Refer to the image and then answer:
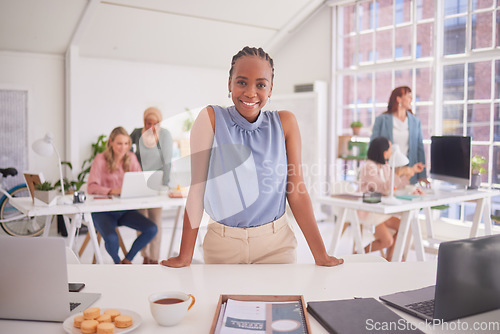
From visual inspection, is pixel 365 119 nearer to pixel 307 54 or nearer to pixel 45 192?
pixel 307 54

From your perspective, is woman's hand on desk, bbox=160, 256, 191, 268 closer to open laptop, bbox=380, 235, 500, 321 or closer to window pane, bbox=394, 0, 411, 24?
open laptop, bbox=380, 235, 500, 321

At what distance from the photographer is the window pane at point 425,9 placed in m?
5.65

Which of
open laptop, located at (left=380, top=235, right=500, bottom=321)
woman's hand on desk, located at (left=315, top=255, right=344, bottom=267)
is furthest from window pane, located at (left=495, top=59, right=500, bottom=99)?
open laptop, located at (left=380, top=235, right=500, bottom=321)

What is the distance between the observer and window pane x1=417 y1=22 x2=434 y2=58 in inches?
225

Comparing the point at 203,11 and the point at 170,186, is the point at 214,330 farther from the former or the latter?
the point at 203,11

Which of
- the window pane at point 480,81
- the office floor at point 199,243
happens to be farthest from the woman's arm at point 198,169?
the window pane at point 480,81

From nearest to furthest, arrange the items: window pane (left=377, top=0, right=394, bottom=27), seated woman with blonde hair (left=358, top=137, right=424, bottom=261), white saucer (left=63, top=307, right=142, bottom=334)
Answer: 1. white saucer (left=63, top=307, right=142, bottom=334)
2. seated woman with blonde hair (left=358, top=137, right=424, bottom=261)
3. window pane (left=377, top=0, right=394, bottom=27)

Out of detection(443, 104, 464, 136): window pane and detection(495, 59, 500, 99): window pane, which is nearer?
detection(495, 59, 500, 99): window pane

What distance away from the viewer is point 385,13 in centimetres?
613

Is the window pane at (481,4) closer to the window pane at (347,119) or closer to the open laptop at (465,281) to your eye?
the window pane at (347,119)

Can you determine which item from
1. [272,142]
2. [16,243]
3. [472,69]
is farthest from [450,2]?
[16,243]

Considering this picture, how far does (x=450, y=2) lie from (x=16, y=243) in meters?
5.67

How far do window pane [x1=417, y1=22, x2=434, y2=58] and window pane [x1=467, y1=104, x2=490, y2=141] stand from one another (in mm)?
918

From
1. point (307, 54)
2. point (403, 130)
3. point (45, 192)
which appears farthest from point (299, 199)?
point (307, 54)
